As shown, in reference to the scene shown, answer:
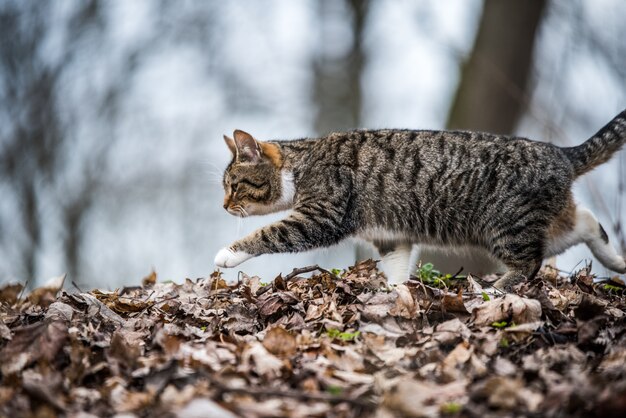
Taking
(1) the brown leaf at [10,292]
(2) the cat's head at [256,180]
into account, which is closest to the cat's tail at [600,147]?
(2) the cat's head at [256,180]

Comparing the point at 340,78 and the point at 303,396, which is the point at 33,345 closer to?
the point at 303,396

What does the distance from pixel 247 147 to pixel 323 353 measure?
313cm

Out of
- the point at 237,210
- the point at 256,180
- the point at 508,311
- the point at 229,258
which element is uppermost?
the point at 256,180

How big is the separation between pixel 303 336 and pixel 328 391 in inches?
28.2

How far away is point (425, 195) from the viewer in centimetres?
539

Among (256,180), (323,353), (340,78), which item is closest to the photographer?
(323,353)

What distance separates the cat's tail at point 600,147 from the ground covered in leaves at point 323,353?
3.91ft

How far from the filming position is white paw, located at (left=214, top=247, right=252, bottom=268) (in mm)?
5117

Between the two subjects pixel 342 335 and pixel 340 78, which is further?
pixel 340 78

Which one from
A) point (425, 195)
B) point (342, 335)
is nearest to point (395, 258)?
point (425, 195)

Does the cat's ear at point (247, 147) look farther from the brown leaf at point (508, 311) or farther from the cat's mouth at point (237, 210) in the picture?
the brown leaf at point (508, 311)

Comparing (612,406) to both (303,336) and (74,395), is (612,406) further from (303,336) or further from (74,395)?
(74,395)

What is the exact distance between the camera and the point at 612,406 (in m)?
2.22

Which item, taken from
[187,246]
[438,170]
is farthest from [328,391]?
[187,246]
